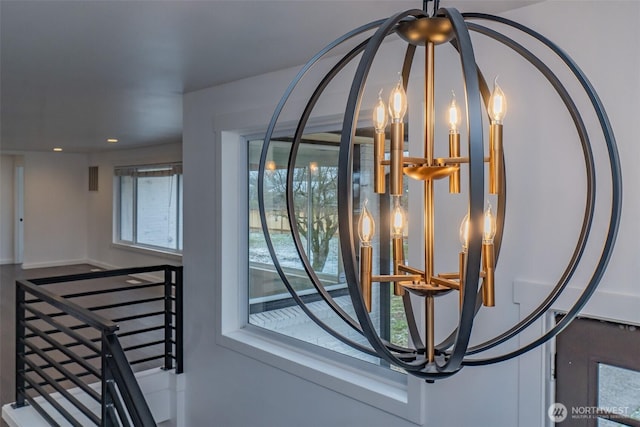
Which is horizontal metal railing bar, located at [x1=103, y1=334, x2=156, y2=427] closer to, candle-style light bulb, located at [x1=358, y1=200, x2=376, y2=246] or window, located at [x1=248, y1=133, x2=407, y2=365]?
window, located at [x1=248, y1=133, x2=407, y2=365]

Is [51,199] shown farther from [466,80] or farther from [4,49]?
[466,80]

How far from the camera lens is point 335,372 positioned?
263 centimetres

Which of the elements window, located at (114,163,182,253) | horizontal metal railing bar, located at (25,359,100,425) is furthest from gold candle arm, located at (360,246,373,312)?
window, located at (114,163,182,253)

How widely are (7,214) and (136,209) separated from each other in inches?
137

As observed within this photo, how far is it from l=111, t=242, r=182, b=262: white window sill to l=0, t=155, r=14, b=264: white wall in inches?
107

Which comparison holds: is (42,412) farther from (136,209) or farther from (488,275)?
(136,209)

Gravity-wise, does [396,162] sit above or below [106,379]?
above

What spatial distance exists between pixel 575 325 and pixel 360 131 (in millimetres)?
1429

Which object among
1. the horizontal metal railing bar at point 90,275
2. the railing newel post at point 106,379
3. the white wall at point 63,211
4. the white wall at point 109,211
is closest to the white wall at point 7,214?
the white wall at point 63,211

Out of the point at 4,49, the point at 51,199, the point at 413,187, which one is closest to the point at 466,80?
the point at 413,187

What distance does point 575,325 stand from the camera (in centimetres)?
180

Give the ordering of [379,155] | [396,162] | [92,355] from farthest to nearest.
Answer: [92,355], [379,155], [396,162]

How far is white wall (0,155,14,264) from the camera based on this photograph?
32.2ft

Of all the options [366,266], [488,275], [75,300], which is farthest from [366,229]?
[75,300]
